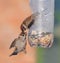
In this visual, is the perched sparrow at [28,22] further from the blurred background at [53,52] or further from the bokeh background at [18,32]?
the blurred background at [53,52]

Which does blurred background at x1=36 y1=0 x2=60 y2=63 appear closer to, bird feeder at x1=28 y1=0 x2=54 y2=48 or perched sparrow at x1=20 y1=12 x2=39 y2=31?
bird feeder at x1=28 y1=0 x2=54 y2=48

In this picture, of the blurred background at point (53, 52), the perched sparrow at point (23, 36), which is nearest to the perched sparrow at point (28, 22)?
the perched sparrow at point (23, 36)

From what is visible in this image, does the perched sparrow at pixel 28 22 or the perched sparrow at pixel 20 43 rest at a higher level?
the perched sparrow at pixel 28 22

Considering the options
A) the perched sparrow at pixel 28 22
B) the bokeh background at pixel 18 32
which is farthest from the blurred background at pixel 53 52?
the perched sparrow at pixel 28 22

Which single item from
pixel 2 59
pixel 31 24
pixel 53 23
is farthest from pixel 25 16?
pixel 2 59

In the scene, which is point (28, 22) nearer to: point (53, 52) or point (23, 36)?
point (23, 36)

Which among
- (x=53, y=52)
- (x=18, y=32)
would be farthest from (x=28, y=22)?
(x=53, y=52)

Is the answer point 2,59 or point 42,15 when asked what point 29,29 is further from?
point 2,59
